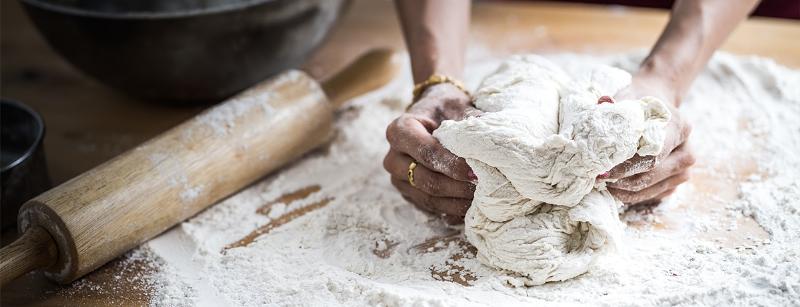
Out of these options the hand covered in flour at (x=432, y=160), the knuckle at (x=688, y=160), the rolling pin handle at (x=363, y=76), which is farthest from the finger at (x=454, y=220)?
the rolling pin handle at (x=363, y=76)

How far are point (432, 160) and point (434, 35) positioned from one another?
0.50 meters

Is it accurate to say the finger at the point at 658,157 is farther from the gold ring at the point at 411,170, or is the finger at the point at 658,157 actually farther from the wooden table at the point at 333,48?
the wooden table at the point at 333,48

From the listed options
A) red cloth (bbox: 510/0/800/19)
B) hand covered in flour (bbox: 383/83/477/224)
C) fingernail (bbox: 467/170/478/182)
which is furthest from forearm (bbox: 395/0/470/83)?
red cloth (bbox: 510/0/800/19)

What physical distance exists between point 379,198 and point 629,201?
578 millimetres

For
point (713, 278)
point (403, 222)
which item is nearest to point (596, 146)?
point (713, 278)

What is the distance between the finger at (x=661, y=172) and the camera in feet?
5.12

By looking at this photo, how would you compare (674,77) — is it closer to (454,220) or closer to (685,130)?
(685,130)

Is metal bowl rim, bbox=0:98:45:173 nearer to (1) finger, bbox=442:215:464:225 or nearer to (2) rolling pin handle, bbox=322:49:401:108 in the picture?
(2) rolling pin handle, bbox=322:49:401:108

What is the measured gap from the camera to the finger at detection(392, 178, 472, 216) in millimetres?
1631

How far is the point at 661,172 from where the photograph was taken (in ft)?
5.24

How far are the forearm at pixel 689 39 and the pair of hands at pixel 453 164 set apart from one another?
7 centimetres

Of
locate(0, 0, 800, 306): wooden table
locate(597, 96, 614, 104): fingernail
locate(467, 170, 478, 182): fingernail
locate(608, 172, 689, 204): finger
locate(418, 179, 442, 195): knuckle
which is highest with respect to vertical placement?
locate(597, 96, 614, 104): fingernail

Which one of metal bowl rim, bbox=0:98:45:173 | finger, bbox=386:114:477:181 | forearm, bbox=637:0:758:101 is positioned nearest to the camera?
finger, bbox=386:114:477:181

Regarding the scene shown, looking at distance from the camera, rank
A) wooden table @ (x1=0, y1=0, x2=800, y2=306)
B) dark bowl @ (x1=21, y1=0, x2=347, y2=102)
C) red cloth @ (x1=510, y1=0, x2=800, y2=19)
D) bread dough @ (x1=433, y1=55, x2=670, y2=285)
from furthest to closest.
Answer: red cloth @ (x1=510, y1=0, x2=800, y2=19)
wooden table @ (x1=0, y1=0, x2=800, y2=306)
dark bowl @ (x1=21, y1=0, x2=347, y2=102)
bread dough @ (x1=433, y1=55, x2=670, y2=285)
